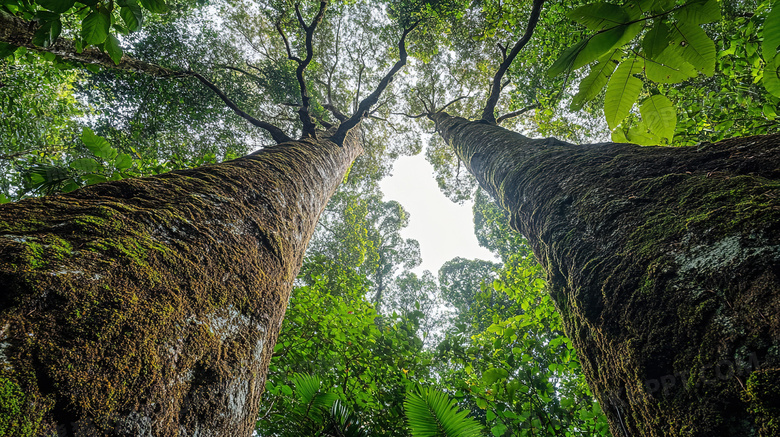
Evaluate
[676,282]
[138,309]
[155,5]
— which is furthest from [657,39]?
[155,5]

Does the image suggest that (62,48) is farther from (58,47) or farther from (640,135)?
(640,135)

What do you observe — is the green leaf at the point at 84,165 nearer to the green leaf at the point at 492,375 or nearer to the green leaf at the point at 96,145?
the green leaf at the point at 96,145

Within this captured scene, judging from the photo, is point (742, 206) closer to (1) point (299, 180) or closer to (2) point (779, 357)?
(2) point (779, 357)

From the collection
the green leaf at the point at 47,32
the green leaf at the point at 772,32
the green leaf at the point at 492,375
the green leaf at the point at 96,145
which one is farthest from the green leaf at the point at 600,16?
the green leaf at the point at 96,145

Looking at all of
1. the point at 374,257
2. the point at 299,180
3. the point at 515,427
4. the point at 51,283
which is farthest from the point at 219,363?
the point at 374,257

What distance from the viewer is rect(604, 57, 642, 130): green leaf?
0.84 meters

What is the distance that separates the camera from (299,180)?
89.6 inches

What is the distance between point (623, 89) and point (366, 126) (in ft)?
32.1

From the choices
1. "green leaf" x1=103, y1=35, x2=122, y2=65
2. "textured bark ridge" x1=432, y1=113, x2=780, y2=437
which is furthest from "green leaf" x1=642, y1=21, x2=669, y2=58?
"green leaf" x1=103, y1=35, x2=122, y2=65

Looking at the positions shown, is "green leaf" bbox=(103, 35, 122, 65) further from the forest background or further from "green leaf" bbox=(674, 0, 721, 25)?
"green leaf" bbox=(674, 0, 721, 25)

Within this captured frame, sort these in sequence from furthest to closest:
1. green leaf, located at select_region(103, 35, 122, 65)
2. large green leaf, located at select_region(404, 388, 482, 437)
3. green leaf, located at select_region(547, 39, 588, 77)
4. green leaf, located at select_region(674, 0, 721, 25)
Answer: large green leaf, located at select_region(404, 388, 482, 437) < green leaf, located at select_region(103, 35, 122, 65) < green leaf, located at select_region(547, 39, 588, 77) < green leaf, located at select_region(674, 0, 721, 25)

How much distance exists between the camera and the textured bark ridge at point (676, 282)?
55 cm

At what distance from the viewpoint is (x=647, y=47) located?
0.75 metres

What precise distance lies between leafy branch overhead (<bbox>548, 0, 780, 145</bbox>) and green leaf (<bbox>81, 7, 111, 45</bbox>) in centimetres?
147
